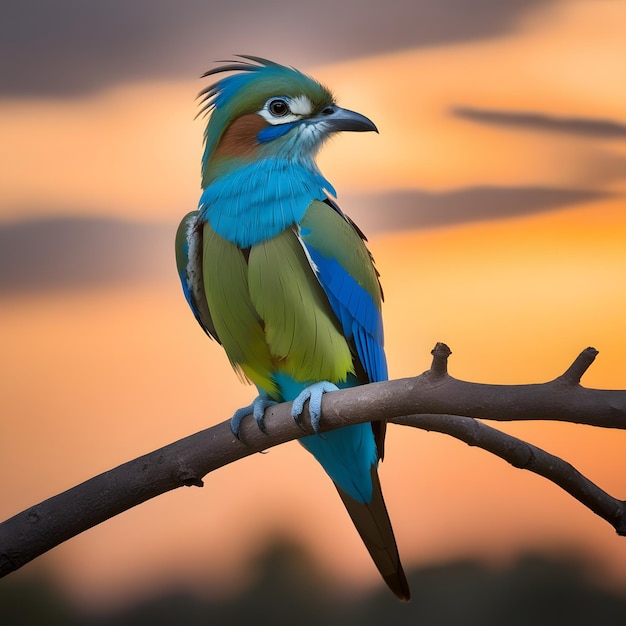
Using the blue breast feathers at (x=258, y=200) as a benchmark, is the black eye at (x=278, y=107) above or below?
above

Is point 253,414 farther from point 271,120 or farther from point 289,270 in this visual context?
point 271,120

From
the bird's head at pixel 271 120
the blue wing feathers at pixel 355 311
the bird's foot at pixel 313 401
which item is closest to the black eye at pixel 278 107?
the bird's head at pixel 271 120

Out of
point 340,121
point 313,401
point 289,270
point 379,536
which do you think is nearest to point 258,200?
point 289,270

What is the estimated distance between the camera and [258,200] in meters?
1.90

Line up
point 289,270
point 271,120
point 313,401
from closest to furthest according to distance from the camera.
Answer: point 313,401, point 289,270, point 271,120

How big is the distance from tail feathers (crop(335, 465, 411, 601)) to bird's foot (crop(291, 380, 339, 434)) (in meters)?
0.35

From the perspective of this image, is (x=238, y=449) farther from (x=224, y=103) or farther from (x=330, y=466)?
(x=224, y=103)

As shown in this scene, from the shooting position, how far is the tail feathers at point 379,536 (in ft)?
6.73

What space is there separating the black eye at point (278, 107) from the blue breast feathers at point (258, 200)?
0.12 meters

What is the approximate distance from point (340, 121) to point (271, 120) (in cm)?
17

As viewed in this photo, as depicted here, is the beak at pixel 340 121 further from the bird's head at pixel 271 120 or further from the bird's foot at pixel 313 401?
the bird's foot at pixel 313 401

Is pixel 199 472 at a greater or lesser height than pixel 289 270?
lesser

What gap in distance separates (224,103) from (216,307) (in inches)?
20.1

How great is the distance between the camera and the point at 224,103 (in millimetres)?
2059
